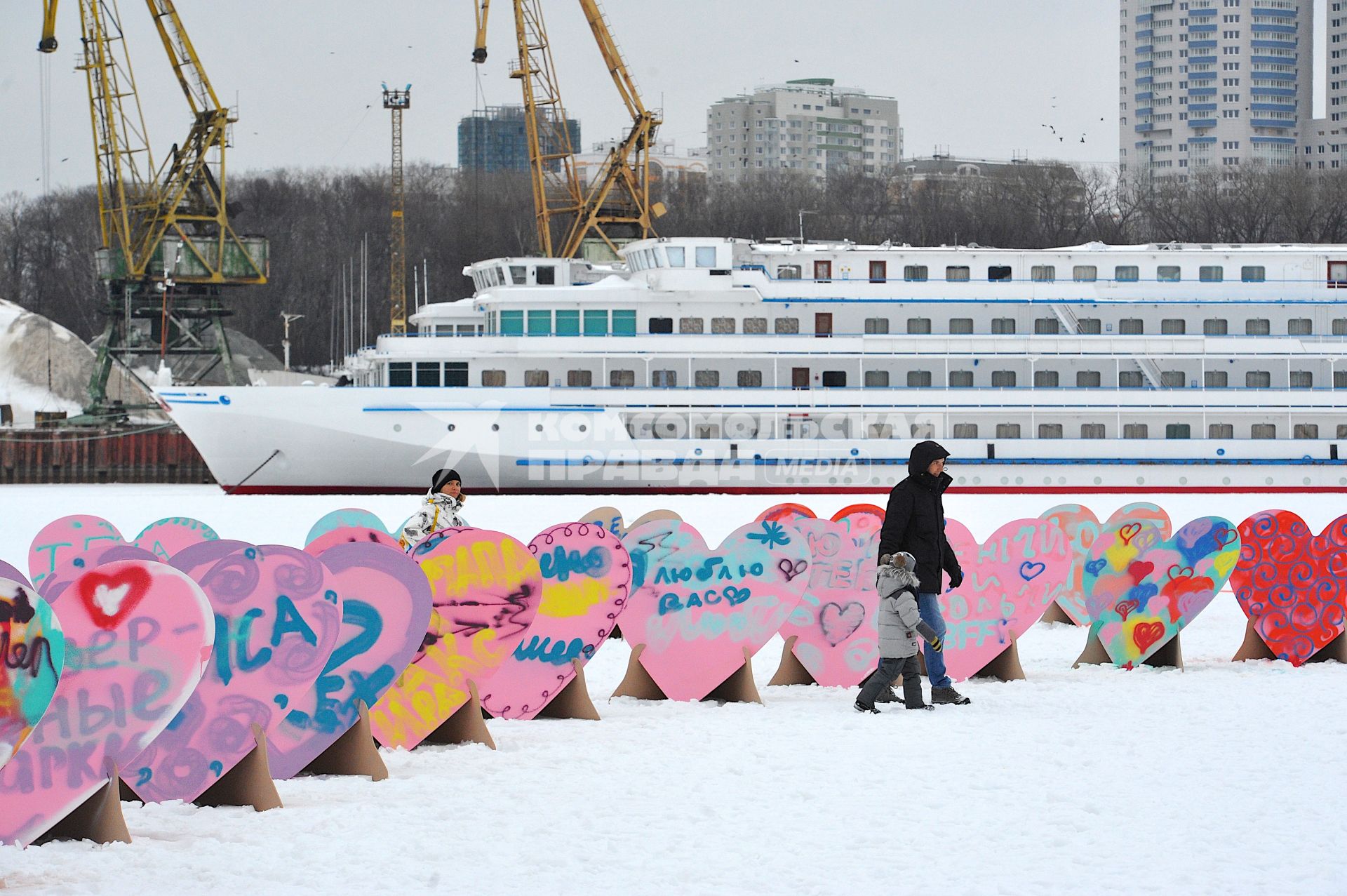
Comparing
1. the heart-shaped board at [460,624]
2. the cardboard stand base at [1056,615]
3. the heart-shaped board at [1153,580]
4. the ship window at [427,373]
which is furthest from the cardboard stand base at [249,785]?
the ship window at [427,373]

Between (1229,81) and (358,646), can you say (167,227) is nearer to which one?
(358,646)

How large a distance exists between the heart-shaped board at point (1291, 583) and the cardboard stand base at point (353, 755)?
6026 mm

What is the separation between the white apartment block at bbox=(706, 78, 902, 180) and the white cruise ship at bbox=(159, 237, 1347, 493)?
101 m

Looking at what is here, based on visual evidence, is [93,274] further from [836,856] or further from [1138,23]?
[1138,23]

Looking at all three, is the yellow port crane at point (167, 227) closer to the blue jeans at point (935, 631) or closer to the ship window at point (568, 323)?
the ship window at point (568, 323)

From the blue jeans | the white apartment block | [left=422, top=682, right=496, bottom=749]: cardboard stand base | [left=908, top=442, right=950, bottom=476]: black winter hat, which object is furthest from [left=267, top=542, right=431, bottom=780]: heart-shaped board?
the white apartment block

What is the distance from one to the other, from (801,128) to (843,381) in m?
113

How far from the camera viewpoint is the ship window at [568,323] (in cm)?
3375

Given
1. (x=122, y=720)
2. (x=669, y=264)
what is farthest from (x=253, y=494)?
(x=122, y=720)

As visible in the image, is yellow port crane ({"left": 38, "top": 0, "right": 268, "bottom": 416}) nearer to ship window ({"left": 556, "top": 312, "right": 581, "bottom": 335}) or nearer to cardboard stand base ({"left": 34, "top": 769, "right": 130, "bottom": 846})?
ship window ({"left": 556, "top": 312, "right": 581, "bottom": 335})

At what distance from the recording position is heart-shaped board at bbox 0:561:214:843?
576 centimetres

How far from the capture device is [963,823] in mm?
6145

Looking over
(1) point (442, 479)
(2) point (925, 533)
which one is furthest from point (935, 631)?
(1) point (442, 479)

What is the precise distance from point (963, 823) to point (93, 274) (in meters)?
65.8
